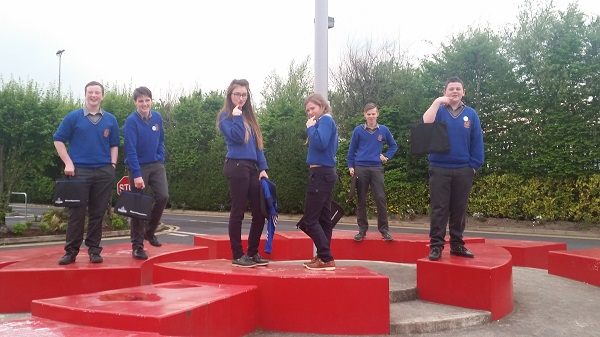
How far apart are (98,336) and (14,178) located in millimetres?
14605

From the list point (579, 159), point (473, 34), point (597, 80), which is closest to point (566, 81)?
point (597, 80)

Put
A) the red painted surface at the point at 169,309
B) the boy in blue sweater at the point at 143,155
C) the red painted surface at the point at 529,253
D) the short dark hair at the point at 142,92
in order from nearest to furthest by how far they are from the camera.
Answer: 1. the red painted surface at the point at 169,309
2. the boy in blue sweater at the point at 143,155
3. the short dark hair at the point at 142,92
4. the red painted surface at the point at 529,253

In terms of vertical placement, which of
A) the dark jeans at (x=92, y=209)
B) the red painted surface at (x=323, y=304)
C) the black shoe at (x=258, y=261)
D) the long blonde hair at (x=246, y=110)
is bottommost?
the red painted surface at (x=323, y=304)

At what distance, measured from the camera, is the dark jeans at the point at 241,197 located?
472 centimetres

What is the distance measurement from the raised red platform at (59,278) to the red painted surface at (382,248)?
2802 mm

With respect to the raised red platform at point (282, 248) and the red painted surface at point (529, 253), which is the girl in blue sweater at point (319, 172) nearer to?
the raised red platform at point (282, 248)

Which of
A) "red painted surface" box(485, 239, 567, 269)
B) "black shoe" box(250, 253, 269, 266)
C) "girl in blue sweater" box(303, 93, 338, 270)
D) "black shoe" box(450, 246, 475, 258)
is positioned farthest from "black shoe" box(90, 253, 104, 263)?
"red painted surface" box(485, 239, 567, 269)

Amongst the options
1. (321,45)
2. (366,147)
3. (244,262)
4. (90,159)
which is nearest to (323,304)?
(244,262)

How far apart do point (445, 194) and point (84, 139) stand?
3.63m

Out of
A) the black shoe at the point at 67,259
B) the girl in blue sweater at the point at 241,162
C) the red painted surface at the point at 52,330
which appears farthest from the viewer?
the black shoe at the point at 67,259

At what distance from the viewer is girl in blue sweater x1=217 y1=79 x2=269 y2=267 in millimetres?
4719

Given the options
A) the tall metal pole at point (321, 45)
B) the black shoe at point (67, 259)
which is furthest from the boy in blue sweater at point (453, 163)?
the black shoe at point (67, 259)

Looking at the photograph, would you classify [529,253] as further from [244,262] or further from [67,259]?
[67,259]

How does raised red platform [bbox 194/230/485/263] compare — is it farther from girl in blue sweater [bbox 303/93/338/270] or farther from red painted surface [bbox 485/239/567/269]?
girl in blue sweater [bbox 303/93/338/270]
